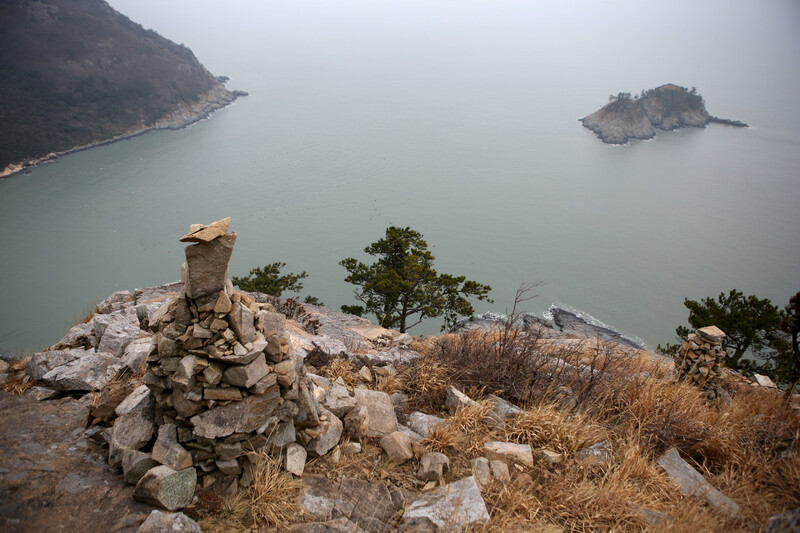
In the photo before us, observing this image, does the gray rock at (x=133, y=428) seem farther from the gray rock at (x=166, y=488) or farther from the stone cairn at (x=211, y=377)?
the gray rock at (x=166, y=488)

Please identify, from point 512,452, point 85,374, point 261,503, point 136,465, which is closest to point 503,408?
point 512,452

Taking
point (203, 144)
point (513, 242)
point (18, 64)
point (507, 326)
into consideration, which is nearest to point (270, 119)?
point (203, 144)

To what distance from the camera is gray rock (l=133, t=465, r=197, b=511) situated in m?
3.66

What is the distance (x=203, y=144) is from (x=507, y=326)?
2572 inches

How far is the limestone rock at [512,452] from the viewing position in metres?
4.64

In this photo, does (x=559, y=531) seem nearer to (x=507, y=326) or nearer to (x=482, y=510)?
(x=482, y=510)

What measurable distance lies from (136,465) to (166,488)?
0.37 meters

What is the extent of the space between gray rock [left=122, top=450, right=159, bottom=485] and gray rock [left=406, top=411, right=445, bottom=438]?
2.64 meters

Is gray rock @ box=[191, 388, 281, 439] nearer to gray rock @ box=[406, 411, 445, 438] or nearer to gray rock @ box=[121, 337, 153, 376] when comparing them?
gray rock @ box=[406, 411, 445, 438]

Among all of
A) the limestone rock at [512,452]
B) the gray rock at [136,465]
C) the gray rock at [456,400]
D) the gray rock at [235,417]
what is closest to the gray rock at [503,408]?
the gray rock at [456,400]

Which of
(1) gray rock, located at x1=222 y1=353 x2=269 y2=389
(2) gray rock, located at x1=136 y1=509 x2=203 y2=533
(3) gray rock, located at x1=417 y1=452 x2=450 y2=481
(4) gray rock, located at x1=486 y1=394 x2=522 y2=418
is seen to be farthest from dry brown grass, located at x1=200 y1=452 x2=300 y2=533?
(4) gray rock, located at x1=486 y1=394 x2=522 y2=418

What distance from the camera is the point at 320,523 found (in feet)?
12.5

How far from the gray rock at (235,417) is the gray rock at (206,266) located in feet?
3.50

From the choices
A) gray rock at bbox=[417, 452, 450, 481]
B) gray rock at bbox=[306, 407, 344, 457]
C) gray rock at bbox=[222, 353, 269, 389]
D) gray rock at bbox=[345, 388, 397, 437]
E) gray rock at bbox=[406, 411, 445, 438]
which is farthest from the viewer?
gray rock at bbox=[406, 411, 445, 438]
